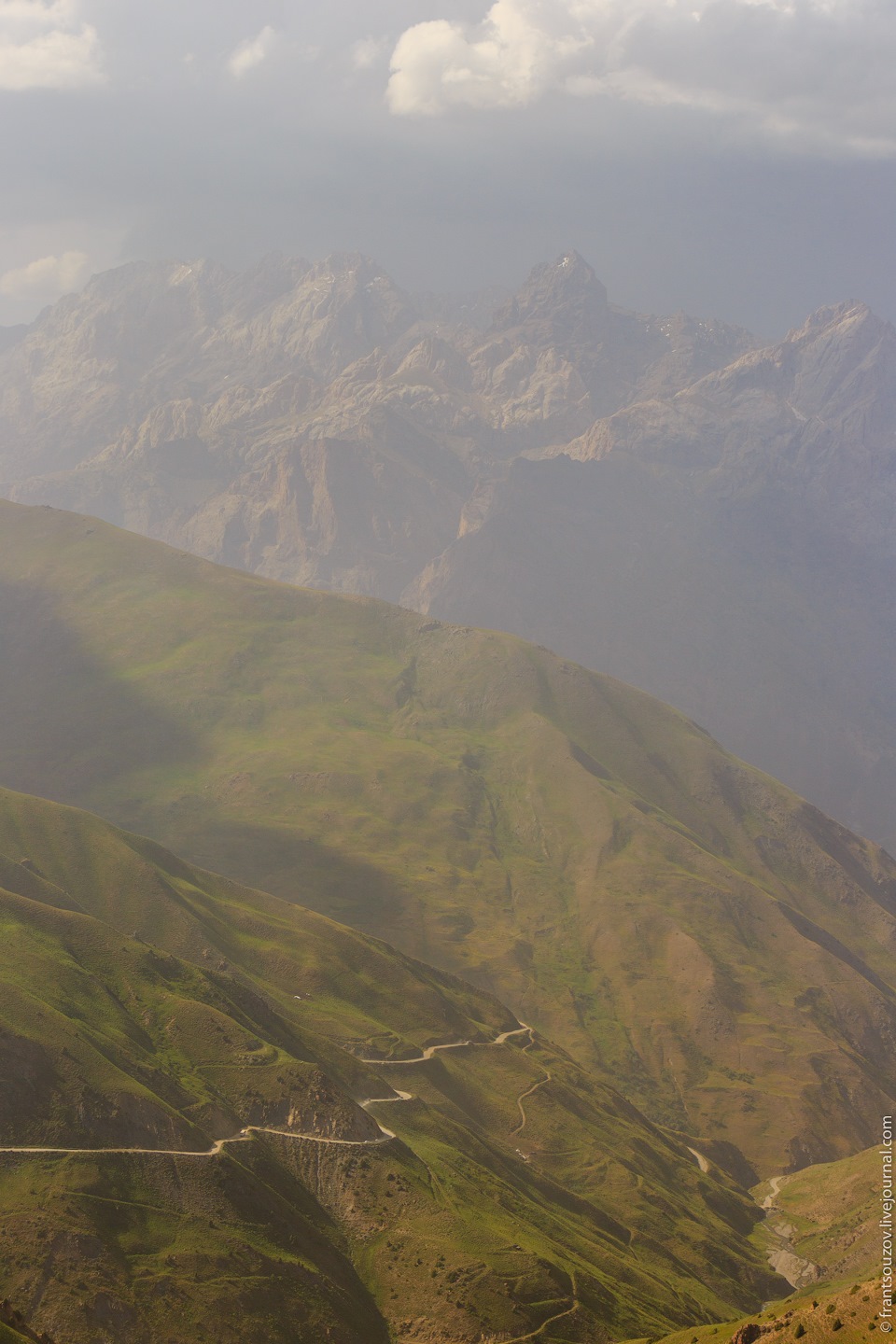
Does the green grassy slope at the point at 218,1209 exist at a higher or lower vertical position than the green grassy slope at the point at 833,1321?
lower

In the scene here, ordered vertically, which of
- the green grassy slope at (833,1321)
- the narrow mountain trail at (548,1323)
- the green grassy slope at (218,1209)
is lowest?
the narrow mountain trail at (548,1323)

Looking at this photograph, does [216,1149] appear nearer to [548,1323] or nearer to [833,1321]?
[548,1323]

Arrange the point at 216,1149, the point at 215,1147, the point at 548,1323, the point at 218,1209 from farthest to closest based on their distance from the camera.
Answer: the point at 215,1147 → the point at 216,1149 → the point at 548,1323 → the point at 218,1209

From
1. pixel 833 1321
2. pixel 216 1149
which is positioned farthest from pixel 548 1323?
pixel 833 1321

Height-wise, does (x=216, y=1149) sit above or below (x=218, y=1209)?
above

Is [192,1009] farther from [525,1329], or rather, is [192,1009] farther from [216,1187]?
[525,1329]

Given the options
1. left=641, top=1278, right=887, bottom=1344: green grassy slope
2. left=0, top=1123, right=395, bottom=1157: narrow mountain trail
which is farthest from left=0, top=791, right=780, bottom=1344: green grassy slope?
left=641, top=1278, right=887, bottom=1344: green grassy slope

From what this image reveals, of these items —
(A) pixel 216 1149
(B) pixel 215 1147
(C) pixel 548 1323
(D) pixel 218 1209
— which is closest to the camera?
(D) pixel 218 1209

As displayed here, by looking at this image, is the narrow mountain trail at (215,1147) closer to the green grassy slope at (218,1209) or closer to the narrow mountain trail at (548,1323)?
the green grassy slope at (218,1209)

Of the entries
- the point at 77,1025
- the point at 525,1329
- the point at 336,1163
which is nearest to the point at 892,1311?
the point at 525,1329

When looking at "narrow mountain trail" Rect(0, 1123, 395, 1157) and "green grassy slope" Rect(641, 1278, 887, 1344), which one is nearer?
"green grassy slope" Rect(641, 1278, 887, 1344)

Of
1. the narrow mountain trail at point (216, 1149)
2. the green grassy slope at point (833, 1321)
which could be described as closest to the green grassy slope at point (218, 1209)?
the narrow mountain trail at point (216, 1149)

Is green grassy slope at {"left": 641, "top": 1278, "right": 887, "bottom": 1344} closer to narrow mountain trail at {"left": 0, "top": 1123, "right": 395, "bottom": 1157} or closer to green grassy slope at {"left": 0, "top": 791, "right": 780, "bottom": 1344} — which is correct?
green grassy slope at {"left": 0, "top": 791, "right": 780, "bottom": 1344}
